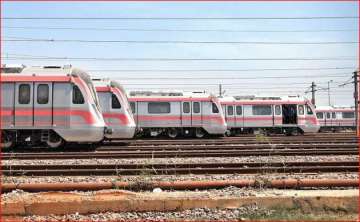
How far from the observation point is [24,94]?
16.0 metres

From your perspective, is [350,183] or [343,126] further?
[343,126]

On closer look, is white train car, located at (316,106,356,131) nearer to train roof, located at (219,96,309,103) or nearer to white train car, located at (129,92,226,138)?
Result: train roof, located at (219,96,309,103)

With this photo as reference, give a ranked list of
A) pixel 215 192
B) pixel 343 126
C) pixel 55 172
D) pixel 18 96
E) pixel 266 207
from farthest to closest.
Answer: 1. pixel 343 126
2. pixel 18 96
3. pixel 55 172
4. pixel 215 192
5. pixel 266 207

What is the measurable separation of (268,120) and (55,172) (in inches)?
932

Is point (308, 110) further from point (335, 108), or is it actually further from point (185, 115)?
point (335, 108)

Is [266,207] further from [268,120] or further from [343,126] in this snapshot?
[343,126]

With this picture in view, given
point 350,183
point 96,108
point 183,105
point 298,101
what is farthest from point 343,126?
point 350,183

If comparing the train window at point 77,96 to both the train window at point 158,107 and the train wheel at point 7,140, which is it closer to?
the train wheel at point 7,140

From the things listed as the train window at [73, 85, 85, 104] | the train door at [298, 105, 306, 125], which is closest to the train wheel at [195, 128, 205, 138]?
the train door at [298, 105, 306, 125]

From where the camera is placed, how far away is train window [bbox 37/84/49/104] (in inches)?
634

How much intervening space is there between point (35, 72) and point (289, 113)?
69.6ft

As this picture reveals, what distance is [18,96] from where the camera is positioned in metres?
16.0

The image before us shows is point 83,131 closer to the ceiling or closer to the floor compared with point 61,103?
closer to the floor

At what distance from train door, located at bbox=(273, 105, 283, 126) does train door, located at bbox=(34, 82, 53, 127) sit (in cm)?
1994
